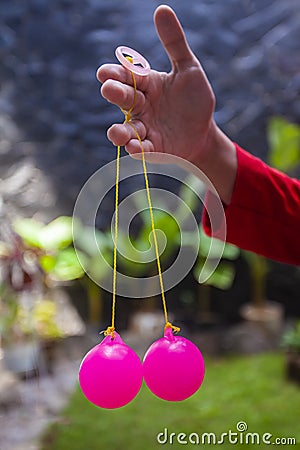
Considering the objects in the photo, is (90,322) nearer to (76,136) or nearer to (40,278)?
(40,278)

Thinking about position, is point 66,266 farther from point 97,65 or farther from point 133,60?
point 133,60

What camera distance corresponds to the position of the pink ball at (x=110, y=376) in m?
0.42

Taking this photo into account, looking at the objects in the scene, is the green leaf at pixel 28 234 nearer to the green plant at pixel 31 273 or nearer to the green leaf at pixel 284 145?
the green plant at pixel 31 273

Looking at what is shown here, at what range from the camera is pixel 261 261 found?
2104 mm

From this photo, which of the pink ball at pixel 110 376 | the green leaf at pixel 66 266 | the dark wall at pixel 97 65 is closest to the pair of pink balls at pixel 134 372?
the pink ball at pixel 110 376

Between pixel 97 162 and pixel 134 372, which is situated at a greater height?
pixel 97 162

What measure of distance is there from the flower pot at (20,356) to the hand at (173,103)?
1173mm

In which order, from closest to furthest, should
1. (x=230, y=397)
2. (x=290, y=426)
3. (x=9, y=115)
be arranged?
(x=290, y=426) → (x=230, y=397) → (x=9, y=115)

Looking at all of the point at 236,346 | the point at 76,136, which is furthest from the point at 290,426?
the point at 76,136

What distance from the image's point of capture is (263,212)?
0.68m

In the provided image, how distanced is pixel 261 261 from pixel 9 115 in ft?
3.54

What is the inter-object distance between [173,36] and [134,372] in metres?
0.33

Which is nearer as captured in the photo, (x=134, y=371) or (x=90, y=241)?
(x=134, y=371)

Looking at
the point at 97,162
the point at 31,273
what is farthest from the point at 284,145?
the point at 31,273
